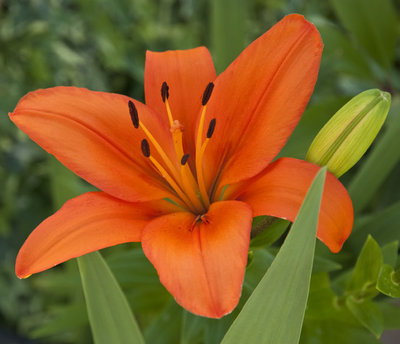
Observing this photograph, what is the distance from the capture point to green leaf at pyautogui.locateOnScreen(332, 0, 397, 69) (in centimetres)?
81

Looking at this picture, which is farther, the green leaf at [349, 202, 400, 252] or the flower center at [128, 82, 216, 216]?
the green leaf at [349, 202, 400, 252]

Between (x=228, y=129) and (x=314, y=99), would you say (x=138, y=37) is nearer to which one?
(x=314, y=99)

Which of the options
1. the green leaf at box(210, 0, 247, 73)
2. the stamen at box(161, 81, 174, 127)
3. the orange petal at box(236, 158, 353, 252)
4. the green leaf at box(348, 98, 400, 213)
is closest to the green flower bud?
the orange petal at box(236, 158, 353, 252)

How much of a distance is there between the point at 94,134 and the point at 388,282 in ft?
0.89

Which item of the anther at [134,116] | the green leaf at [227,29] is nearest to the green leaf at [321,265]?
the anther at [134,116]

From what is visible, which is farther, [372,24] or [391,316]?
[372,24]

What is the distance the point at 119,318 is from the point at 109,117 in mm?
170

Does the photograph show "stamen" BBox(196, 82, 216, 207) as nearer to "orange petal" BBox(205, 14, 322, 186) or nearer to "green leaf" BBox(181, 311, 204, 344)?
"orange petal" BBox(205, 14, 322, 186)

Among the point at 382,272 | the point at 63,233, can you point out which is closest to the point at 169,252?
the point at 63,233

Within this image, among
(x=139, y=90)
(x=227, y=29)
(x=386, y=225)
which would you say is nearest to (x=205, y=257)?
(x=386, y=225)

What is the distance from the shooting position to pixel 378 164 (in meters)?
0.58

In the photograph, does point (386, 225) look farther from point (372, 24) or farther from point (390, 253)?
point (372, 24)

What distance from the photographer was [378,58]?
0.85 meters

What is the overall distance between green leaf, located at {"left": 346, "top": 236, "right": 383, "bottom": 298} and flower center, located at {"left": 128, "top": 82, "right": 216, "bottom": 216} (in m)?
0.16
